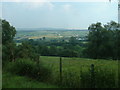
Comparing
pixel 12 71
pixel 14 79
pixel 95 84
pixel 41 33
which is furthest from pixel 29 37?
pixel 95 84

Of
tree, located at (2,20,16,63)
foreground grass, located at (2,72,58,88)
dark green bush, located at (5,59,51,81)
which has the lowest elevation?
foreground grass, located at (2,72,58,88)

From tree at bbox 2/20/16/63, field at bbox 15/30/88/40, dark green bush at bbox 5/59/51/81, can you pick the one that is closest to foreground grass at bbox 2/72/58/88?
dark green bush at bbox 5/59/51/81

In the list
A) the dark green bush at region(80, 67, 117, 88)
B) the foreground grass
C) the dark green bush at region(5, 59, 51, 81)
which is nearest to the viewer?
the dark green bush at region(80, 67, 117, 88)

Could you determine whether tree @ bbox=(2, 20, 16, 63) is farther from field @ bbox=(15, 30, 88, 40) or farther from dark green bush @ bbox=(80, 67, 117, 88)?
dark green bush @ bbox=(80, 67, 117, 88)

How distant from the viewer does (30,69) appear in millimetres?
7082

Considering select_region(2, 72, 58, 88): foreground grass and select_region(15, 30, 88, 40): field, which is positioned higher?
select_region(15, 30, 88, 40): field

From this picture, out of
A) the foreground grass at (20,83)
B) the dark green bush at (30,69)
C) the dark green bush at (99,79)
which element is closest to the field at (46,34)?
the dark green bush at (30,69)

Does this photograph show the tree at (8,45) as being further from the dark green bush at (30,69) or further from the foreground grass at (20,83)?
the foreground grass at (20,83)

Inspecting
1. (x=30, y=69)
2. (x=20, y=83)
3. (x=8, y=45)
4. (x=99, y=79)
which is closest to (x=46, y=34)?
(x=8, y=45)

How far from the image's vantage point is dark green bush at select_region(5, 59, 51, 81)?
22.2 feet

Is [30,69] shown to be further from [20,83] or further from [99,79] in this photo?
[99,79]

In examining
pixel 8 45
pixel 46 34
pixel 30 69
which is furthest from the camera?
pixel 8 45

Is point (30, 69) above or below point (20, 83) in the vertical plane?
above

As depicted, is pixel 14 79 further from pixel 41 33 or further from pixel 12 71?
pixel 41 33
